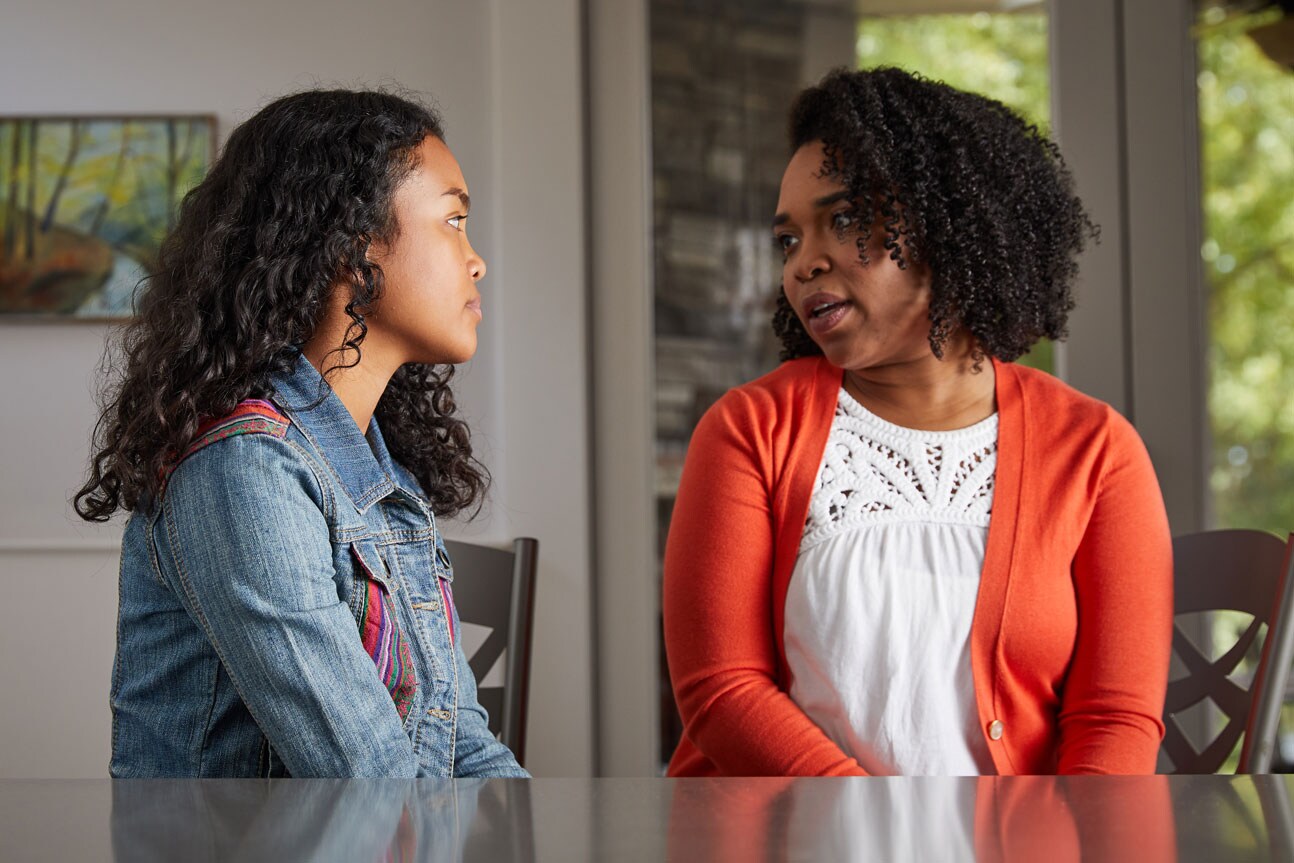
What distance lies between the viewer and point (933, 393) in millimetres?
1438

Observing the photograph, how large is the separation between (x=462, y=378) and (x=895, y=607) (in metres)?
1.57

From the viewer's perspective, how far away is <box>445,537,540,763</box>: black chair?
1.61 metres

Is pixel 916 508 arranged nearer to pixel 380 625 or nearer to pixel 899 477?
pixel 899 477

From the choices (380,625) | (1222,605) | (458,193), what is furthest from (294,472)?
(1222,605)

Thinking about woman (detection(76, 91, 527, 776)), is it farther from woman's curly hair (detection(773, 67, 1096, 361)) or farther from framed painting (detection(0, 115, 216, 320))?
framed painting (detection(0, 115, 216, 320))

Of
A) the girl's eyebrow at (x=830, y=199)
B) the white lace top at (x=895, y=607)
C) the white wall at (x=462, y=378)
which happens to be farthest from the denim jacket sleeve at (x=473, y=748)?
the white wall at (x=462, y=378)

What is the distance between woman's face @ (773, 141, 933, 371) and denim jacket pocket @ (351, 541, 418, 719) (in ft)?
2.06

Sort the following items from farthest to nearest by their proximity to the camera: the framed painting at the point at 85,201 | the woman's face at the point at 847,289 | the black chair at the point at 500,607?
the framed painting at the point at 85,201 < the black chair at the point at 500,607 < the woman's face at the point at 847,289

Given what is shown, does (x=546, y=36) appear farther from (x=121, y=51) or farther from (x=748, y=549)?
(x=748, y=549)

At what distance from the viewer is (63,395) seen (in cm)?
277

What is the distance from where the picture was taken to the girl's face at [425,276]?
3.60ft

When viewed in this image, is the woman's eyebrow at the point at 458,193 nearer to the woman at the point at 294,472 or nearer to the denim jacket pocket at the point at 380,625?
the woman at the point at 294,472

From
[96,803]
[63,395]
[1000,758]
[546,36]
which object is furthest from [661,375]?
[96,803]

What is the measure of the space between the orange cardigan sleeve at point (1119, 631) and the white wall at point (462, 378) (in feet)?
4.72
